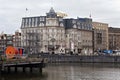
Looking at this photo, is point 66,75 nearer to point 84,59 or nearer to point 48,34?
point 84,59

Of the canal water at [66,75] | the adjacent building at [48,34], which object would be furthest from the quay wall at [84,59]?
the canal water at [66,75]

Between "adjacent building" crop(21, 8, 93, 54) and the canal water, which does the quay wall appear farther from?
the canal water

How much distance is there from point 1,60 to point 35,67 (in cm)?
2035

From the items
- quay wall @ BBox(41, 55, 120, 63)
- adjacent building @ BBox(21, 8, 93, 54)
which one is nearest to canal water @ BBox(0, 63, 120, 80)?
quay wall @ BBox(41, 55, 120, 63)

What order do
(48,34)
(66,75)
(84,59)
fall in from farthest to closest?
(48,34) → (84,59) → (66,75)

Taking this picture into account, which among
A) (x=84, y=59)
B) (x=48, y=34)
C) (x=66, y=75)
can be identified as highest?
(x=48, y=34)

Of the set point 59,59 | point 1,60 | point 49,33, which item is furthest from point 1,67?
point 49,33

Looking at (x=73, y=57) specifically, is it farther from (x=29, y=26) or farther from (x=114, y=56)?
(x=29, y=26)

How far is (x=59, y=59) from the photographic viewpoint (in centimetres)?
16100

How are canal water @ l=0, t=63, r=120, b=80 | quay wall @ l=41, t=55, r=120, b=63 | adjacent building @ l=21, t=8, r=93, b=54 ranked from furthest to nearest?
adjacent building @ l=21, t=8, r=93, b=54, quay wall @ l=41, t=55, r=120, b=63, canal water @ l=0, t=63, r=120, b=80

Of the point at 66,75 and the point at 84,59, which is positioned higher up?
the point at 84,59

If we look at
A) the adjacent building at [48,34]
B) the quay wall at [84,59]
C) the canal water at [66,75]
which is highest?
the adjacent building at [48,34]

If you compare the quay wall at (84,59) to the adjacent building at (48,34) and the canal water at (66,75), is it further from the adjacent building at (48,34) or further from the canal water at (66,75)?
the canal water at (66,75)

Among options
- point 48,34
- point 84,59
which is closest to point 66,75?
point 84,59
